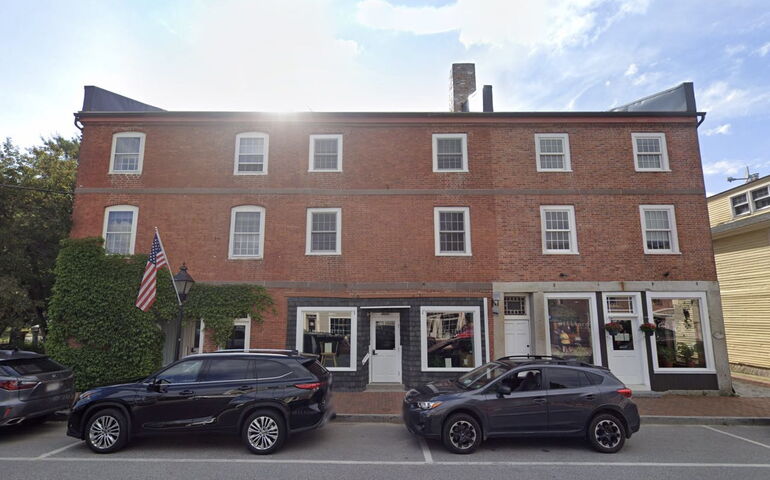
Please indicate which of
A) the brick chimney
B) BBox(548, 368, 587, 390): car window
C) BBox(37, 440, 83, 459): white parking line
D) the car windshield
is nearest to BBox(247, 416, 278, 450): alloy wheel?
BBox(37, 440, 83, 459): white parking line

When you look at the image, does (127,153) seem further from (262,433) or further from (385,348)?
(262,433)

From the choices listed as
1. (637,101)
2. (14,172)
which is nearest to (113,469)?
(14,172)

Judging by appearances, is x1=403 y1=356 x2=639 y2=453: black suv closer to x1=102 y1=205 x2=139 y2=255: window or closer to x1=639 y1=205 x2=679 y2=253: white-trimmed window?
x1=639 y1=205 x2=679 y2=253: white-trimmed window

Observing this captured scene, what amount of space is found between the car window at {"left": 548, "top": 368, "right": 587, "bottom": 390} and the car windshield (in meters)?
0.82

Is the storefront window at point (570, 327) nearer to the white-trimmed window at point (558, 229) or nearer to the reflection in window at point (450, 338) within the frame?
the white-trimmed window at point (558, 229)

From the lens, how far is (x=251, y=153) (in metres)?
14.1

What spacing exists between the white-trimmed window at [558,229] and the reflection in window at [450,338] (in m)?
3.57

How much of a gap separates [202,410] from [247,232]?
7271mm

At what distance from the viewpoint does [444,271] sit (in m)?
13.2

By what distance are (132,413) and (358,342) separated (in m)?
6.65

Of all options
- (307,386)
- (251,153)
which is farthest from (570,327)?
(251,153)

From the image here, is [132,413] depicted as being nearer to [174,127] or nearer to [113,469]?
[113,469]

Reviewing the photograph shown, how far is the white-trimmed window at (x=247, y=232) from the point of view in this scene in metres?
13.5

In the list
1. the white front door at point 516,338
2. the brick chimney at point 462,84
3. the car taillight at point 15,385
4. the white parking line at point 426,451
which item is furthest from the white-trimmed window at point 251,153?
the white parking line at point 426,451
